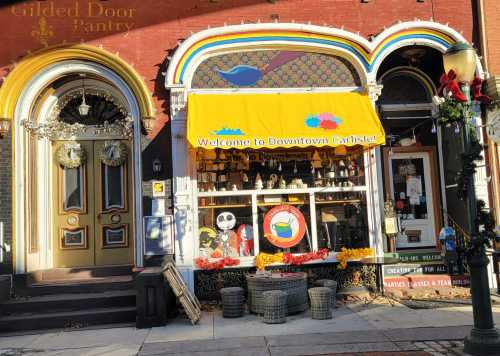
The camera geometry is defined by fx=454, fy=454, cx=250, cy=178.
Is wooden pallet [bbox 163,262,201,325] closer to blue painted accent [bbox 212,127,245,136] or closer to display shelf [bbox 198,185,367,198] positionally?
display shelf [bbox 198,185,367,198]

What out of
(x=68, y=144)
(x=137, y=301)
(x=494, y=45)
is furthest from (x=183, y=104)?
(x=494, y=45)

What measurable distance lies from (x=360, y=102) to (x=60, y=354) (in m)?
6.45

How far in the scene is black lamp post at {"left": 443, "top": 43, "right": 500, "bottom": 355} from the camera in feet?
16.9

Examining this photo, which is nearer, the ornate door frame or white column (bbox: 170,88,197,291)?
the ornate door frame

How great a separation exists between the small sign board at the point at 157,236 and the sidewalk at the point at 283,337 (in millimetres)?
1386

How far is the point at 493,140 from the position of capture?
820cm

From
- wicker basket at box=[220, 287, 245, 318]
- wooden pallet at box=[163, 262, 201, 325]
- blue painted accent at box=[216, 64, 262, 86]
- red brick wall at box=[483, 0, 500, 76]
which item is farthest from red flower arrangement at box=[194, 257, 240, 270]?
red brick wall at box=[483, 0, 500, 76]

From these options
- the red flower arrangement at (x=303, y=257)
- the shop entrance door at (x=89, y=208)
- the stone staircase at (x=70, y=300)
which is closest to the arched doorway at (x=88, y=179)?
the shop entrance door at (x=89, y=208)

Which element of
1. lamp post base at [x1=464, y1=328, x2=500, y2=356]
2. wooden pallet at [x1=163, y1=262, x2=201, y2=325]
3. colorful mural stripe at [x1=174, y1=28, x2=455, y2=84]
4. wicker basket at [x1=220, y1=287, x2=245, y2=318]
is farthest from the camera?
colorful mural stripe at [x1=174, y1=28, x2=455, y2=84]

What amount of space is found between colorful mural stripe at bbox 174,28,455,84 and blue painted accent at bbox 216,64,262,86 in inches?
17.2

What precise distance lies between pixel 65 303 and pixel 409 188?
7158 millimetres

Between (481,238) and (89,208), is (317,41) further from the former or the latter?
(89,208)

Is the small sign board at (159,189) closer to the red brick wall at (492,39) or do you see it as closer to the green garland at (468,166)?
the green garland at (468,166)

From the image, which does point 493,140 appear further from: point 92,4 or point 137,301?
point 92,4
